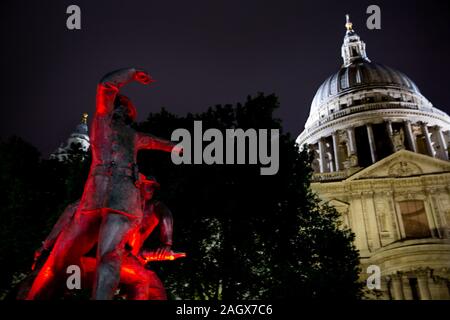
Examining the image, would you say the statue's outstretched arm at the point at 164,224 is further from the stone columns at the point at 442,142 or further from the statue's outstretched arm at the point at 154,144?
the stone columns at the point at 442,142

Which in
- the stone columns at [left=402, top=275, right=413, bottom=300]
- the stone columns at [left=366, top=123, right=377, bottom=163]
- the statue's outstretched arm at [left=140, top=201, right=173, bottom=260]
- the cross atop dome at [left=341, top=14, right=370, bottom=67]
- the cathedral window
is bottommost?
the statue's outstretched arm at [left=140, top=201, right=173, bottom=260]

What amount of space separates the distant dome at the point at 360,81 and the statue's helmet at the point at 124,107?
57727 mm

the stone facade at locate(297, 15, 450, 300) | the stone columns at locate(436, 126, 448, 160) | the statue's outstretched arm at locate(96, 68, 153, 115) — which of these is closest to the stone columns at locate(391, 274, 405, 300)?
the stone facade at locate(297, 15, 450, 300)

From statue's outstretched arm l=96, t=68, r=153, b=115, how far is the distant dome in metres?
58.2

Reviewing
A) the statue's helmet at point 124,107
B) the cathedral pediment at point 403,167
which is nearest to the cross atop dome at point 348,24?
the cathedral pediment at point 403,167

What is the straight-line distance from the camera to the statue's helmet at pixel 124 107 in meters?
6.86

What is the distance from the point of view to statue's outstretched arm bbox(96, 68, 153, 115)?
634cm

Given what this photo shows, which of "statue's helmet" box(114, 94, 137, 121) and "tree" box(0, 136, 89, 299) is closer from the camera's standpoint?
"statue's helmet" box(114, 94, 137, 121)

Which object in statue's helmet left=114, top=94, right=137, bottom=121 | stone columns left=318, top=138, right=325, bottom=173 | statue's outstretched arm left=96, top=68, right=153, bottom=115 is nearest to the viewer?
statue's outstretched arm left=96, top=68, right=153, bottom=115

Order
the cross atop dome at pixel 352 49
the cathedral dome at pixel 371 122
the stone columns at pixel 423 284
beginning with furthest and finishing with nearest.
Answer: the cross atop dome at pixel 352 49 → the cathedral dome at pixel 371 122 → the stone columns at pixel 423 284

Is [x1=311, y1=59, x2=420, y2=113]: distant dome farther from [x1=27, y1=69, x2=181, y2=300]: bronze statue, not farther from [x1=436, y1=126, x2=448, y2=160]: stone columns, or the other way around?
[x1=27, y1=69, x2=181, y2=300]: bronze statue

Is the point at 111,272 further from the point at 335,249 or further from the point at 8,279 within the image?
the point at 335,249
